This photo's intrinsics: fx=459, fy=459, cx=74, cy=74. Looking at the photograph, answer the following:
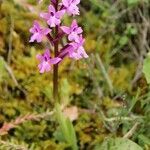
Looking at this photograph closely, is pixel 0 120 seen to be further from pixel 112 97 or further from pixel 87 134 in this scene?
pixel 112 97

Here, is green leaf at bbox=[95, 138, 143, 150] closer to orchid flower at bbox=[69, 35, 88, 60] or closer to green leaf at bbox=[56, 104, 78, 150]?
green leaf at bbox=[56, 104, 78, 150]

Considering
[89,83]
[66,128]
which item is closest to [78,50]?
[66,128]

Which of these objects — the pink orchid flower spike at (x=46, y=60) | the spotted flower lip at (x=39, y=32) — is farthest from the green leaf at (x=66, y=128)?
the spotted flower lip at (x=39, y=32)

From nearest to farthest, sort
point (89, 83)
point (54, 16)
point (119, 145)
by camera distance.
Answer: point (54, 16) → point (119, 145) → point (89, 83)

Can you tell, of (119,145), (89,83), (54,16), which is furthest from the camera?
(89,83)

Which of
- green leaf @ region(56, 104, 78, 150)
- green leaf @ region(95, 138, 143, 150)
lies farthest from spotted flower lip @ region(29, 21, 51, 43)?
green leaf @ region(95, 138, 143, 150)

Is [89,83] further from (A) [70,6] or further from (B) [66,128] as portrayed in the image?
(A) [70,6]

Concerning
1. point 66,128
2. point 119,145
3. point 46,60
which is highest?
point 46,60

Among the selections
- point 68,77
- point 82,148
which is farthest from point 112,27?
point 82,148
